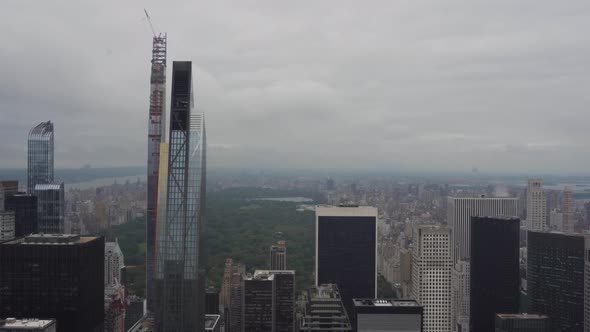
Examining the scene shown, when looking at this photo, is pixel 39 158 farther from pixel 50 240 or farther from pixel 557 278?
pixel 557 278

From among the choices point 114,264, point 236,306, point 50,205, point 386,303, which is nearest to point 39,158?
point 50,205

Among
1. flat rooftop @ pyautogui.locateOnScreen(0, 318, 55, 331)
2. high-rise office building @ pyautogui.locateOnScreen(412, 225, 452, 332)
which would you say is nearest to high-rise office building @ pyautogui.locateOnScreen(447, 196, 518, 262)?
high-rise office building @ pyautogui.locateOnScreen(412, 225, 452, 332)

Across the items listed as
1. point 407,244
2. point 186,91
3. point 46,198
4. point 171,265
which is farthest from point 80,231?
point 407,244

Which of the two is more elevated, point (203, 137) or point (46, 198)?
point (203, 137)

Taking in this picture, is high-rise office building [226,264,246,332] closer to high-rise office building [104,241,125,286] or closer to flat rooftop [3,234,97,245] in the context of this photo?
high-rise office building [104,241,125,286]

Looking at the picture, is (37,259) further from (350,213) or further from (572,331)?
(572,331)

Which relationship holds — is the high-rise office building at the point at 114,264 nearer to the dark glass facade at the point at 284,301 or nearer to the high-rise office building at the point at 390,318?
the dark glass facade at the point at 284,301
